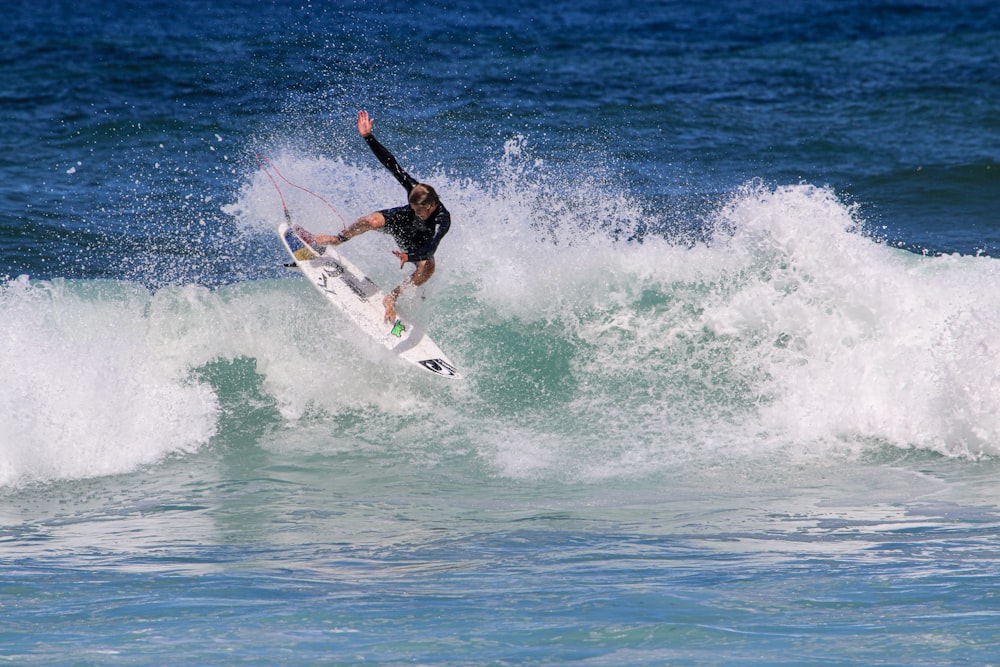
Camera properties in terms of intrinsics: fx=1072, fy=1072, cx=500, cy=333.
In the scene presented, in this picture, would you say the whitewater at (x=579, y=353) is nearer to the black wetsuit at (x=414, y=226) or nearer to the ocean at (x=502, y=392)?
the ocean at (x=502, y=392)

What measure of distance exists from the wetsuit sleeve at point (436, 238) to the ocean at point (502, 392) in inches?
25.5

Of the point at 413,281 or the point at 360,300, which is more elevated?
the point at 413,281

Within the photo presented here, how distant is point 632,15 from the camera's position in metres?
31.6

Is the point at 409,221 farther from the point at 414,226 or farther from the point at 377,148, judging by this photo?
the point at 377,148

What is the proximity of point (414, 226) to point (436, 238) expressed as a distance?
0.21m

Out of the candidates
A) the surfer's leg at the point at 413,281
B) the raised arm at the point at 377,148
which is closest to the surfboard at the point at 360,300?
the surfer's leg at the point at 413,281

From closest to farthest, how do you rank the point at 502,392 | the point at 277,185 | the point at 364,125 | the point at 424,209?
the point at 364,125
the point at 424,209
the point at 502,392
the point at 277,185

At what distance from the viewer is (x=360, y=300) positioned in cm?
930

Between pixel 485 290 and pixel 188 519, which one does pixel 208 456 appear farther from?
pixel 485 290

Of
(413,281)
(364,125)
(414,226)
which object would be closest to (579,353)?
(413,281)

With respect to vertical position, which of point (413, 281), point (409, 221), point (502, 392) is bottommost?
point (502, 392)

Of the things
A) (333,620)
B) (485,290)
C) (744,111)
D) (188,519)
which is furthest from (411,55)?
(333,620)

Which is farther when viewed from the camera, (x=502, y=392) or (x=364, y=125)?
(x=502, y=392)

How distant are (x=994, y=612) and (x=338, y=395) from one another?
5.85 meters
